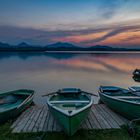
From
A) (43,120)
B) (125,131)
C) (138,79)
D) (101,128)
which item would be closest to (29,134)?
(43,120)

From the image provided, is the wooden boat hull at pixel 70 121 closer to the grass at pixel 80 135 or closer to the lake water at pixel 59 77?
the grass at pixel 80 135

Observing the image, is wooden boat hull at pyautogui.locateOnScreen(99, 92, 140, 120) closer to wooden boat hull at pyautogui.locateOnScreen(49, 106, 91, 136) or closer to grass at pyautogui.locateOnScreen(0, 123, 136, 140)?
grass at pyautogui.locateOnScreen(0, 123, 136, 140)

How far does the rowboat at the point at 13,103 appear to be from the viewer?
5.95 m

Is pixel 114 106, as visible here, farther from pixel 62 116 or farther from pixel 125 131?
pixel 62 116

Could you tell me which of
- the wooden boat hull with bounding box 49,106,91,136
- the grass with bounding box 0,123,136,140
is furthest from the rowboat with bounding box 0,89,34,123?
the wooden boat hull with bounding box 49,106,91,136

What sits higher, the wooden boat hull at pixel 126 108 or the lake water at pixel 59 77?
the wooden boat hull at pixel 126 108

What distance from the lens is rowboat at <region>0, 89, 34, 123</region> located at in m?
5.95

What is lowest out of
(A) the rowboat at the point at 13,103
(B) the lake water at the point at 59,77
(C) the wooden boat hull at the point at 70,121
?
(B) the lake water at the point at 59,77

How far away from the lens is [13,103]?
24.3ft

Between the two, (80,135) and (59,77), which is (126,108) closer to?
(80,135)

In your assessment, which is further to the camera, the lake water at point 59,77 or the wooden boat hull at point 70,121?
the lake water at point 59,77

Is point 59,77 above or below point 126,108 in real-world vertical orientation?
below

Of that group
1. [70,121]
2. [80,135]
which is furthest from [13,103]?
[70,121]

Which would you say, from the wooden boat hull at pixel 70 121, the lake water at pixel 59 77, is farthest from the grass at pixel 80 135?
the lake water at pixel 59 77
